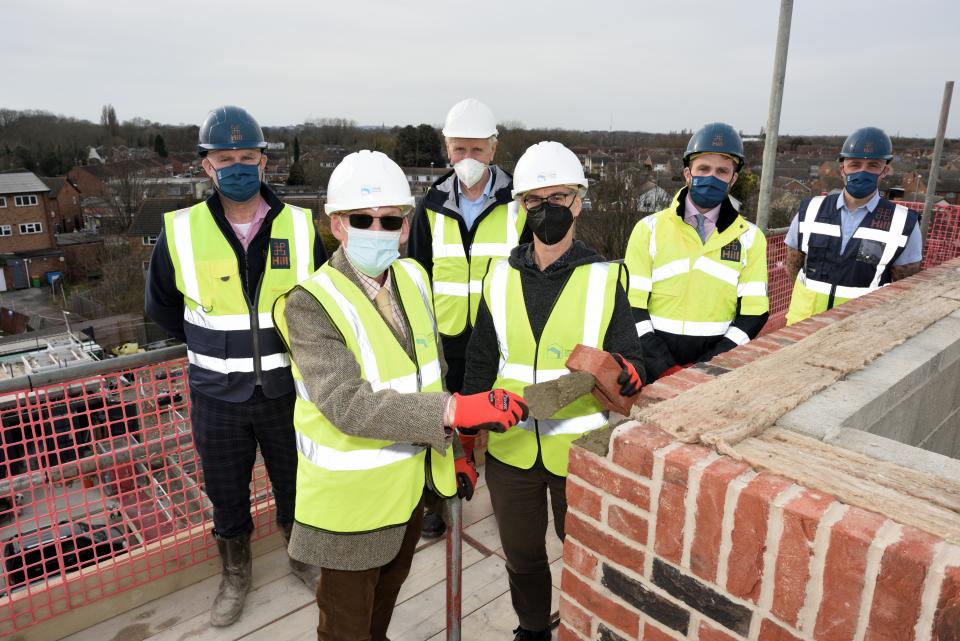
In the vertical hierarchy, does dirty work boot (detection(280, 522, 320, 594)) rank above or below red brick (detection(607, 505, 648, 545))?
below

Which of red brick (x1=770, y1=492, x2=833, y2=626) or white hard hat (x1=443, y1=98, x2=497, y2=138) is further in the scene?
white hard hat (x1=443, y1=98, x2=497, y2=138)

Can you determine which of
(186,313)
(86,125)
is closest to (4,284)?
(186,313)

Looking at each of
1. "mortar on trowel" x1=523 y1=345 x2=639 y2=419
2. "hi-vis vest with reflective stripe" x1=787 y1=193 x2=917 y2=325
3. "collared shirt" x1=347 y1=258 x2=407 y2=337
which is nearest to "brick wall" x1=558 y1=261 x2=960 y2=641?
"mortar on trowel" x1=523 y1=345 x2=639 y2=419

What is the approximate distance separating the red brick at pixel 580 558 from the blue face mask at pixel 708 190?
215 centimetres

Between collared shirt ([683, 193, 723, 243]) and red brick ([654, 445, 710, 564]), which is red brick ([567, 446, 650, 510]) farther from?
collared shirt ([683, 193, 723, 243])

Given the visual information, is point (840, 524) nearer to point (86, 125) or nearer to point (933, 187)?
point (933, 187)

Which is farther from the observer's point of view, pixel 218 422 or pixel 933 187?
pixel 933 187

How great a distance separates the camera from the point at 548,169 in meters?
2.63

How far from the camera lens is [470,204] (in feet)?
12.1

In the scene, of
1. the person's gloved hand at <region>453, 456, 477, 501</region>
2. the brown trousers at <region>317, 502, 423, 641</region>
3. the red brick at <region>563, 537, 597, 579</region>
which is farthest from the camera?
the person's gloved hand at <region>453, 456, 477, 501</region>

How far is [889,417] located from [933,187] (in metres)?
8.21

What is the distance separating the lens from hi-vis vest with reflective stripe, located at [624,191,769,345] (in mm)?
3158

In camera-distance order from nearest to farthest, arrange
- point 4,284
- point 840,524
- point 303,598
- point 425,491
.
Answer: point 840,524, point 425,491, point 303,598, point 4,284

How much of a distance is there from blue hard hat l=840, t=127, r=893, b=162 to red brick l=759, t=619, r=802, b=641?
3.95m
